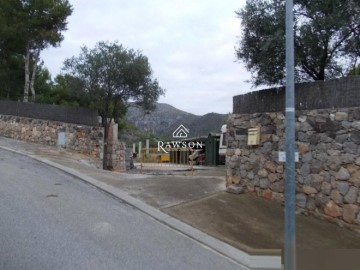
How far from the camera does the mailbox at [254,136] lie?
10367mm

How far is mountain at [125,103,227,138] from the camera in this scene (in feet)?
182

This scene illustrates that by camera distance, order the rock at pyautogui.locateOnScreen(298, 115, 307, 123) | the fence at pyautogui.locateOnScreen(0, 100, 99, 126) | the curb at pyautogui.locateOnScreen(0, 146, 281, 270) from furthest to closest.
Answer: the fence at pyautogui.locateOnScreen(0, 100, 99, 126) → the rock at pyautogui.locateOnScreen(298, 115, 307, 123) → the curb at pyautogui.locateOnScreen(0, 146, 281, 270)

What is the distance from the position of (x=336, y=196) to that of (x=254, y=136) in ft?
8.50

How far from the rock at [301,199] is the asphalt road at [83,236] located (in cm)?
312

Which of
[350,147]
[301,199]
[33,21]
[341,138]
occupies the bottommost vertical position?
[301,199]

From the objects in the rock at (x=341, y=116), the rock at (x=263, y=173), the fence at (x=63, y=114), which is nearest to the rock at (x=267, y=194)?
the rock at (x=263, y=173)

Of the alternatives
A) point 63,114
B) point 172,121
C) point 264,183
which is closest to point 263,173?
point 264,183

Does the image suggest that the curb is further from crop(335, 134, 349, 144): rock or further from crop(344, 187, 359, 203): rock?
crop(335, 134, 349, 144): rock

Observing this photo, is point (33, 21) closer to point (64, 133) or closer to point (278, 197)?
point (64, 133)

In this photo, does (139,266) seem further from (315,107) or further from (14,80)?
(14,80)

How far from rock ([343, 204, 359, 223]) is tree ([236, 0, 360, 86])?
3569 mm

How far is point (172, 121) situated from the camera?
70.8 meters

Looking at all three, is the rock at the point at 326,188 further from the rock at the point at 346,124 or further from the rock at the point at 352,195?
the rock at the point at 346,124

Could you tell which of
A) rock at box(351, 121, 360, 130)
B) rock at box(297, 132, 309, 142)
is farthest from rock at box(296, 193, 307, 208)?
rock at box(351, 121, 360, 130)
